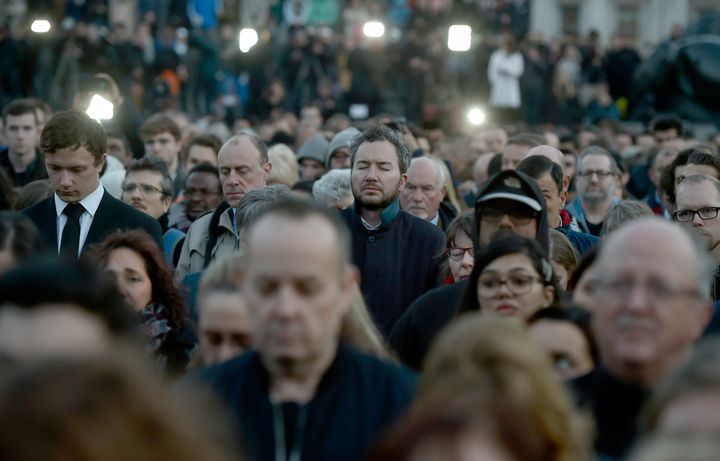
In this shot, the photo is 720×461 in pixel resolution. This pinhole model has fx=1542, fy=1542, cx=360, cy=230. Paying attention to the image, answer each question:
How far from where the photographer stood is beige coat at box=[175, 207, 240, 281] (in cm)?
983

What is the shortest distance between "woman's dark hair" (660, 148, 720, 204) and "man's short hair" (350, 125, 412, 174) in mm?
2753

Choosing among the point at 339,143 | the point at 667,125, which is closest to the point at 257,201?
the point at 339,143

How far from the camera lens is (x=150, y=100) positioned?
26.0 meters

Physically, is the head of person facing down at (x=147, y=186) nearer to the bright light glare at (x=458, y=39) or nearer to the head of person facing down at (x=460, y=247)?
the head of person facing down at (x=460, y=247)

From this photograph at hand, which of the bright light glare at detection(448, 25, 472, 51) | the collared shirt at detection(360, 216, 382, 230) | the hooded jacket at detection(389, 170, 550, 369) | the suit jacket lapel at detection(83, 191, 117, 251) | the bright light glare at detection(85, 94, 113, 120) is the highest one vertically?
the bright light glare at detection(448, 25, 472, 51)

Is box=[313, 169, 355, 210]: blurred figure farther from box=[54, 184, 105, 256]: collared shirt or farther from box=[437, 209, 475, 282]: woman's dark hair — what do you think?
box=[54, 184, 105, 256]: collared shirt

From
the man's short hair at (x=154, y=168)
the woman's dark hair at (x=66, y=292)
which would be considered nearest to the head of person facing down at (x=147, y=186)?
the man's short hair at (x=154, y=168)

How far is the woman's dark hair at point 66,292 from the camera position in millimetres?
4109

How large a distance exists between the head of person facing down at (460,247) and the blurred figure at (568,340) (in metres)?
2.82

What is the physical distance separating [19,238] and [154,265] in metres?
1.74

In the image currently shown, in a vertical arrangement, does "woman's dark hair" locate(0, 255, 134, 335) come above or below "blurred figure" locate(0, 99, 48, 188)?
below

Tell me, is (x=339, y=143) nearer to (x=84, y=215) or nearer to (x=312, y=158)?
(x=312, y=158)

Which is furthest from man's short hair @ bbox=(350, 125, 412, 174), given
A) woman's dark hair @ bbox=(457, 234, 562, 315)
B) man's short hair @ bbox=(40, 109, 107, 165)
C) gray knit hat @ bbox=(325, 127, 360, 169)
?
woman's dark hair @ bbox=(457, 234, 562, 315)

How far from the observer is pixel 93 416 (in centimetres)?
308
